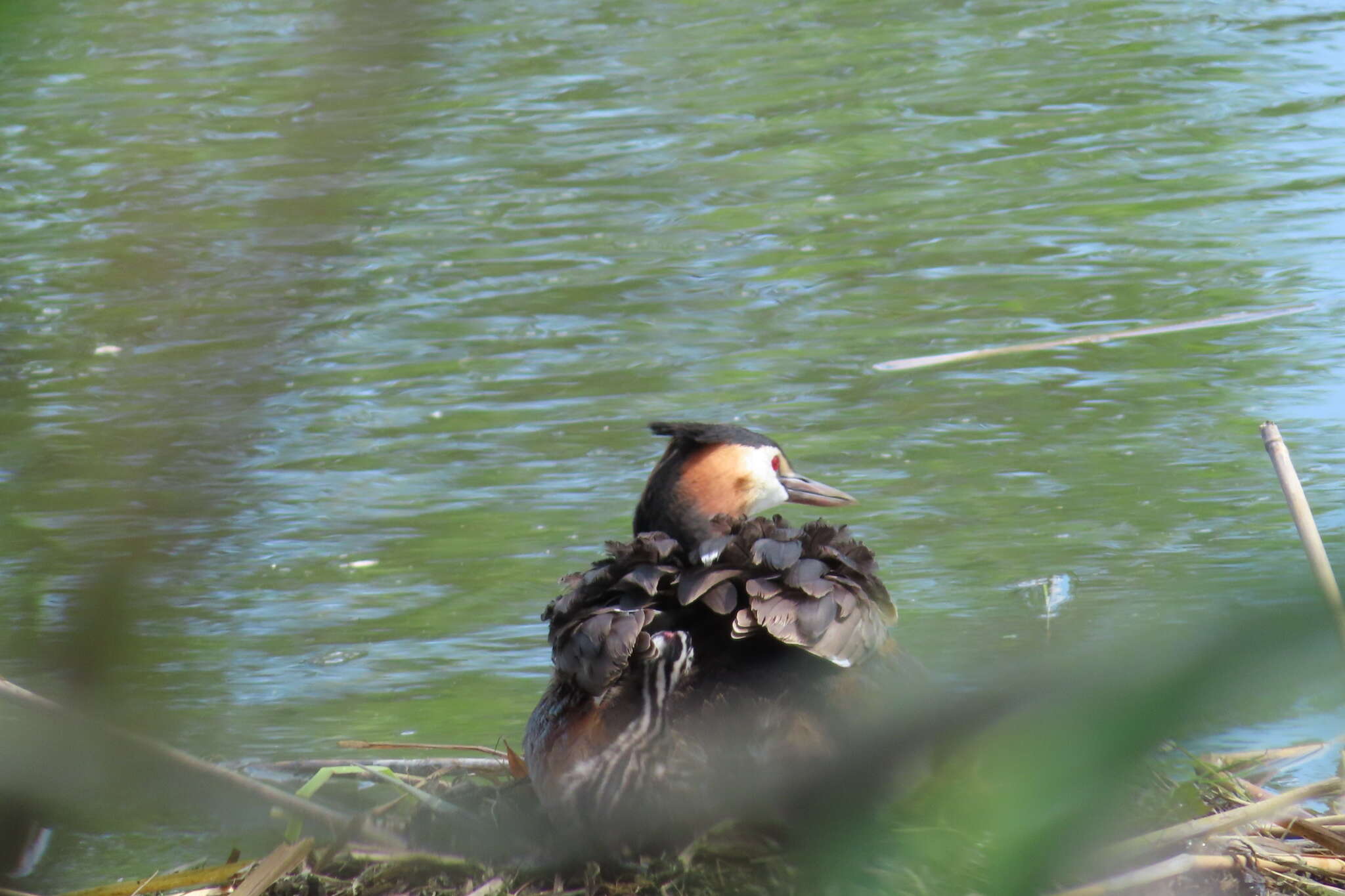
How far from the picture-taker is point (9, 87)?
70 centimetres

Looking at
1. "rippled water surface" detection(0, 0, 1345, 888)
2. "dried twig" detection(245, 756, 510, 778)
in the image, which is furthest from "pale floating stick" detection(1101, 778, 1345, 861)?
"dried twig" detection(245, 756, 510, 778)

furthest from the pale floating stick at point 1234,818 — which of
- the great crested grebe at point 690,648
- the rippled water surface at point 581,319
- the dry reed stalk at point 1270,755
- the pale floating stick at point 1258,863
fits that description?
the great crested grebe at point 690,648

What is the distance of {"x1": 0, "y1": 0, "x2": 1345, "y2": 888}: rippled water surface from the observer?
74 cm

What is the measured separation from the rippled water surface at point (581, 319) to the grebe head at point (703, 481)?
0.36 meters

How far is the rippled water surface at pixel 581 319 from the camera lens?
74 centimetres

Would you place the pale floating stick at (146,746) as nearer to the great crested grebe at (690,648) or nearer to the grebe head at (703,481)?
the great crested grebe at (690,648)

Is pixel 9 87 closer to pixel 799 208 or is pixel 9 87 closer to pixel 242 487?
pixel 242 487

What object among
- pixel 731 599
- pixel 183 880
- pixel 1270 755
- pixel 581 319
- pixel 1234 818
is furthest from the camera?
pixel 581 319

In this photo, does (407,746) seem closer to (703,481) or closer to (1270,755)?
(703,481)

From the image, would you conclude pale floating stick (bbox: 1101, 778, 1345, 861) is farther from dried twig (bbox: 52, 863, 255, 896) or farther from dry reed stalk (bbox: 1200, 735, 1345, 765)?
dried twig (bbox: 52, 863, 255, 896)

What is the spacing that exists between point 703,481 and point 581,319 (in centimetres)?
398

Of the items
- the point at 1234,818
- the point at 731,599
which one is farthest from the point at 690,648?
the point at 1234,818

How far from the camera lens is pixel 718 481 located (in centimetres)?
386

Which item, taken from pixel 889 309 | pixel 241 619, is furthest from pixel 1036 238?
pixel 241 619
